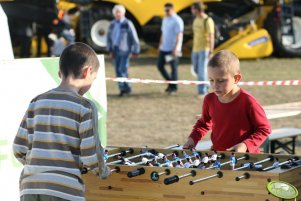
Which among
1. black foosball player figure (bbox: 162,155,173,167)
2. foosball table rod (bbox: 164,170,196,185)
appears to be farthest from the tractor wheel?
foosball table rod (bbox: 164,170,196,185)

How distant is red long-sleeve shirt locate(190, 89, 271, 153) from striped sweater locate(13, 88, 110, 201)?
1.53 m

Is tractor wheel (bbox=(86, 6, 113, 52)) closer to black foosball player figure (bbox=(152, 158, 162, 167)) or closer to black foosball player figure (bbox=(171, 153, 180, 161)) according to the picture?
black foosball player figure (bbox=(171, 153, 180, 161))

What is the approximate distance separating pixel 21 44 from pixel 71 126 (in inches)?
686

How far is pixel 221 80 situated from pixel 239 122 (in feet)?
1.22

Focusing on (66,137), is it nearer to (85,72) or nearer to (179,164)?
(85,72)

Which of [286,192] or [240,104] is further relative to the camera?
[240,104]

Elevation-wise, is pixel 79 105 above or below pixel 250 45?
above

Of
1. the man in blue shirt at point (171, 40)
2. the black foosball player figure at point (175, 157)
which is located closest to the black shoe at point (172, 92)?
the man in blue shirt at point (171, 40)

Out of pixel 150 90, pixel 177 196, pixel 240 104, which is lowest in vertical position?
pixel 150 90

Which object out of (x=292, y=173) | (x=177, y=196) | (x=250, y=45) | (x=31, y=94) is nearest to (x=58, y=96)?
(x=177, y=196)

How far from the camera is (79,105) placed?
215 inches

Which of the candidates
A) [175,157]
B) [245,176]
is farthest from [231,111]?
[245,176]

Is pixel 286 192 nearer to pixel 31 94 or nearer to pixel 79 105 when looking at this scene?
pixel 79 105

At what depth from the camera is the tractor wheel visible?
2308cm
